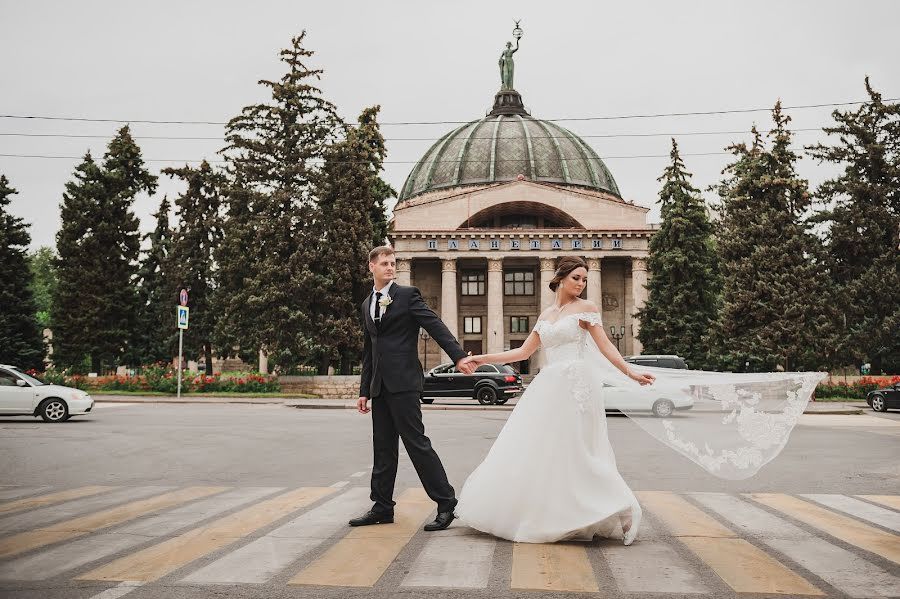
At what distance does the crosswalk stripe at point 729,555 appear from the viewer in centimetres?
437

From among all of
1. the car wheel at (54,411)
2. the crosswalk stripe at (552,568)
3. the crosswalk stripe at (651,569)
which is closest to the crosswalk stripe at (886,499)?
the crosswalk stripe at (651,569)

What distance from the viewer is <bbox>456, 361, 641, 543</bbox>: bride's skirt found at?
5.51 meters

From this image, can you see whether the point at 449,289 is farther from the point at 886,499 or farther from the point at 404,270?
the point at 886,499

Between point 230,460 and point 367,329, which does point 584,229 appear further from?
point 367,329

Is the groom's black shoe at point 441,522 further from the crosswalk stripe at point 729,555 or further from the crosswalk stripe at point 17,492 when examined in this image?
the crosswalk stripe at point 17,492

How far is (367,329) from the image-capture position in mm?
6469

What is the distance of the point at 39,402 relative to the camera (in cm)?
1903

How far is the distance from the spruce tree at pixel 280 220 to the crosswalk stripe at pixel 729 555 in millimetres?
30850

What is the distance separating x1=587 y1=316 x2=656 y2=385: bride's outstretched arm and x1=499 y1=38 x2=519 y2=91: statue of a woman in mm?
86991

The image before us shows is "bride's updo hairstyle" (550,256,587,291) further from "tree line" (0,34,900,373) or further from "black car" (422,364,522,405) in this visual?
"tree line" (0,34,900,373)

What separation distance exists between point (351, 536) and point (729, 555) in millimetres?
2677

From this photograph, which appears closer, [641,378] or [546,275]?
[641,378]

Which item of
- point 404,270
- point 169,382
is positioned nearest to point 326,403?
point 169,382

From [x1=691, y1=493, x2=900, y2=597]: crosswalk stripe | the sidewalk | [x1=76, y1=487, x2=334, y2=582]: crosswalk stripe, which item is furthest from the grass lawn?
[x1=691, y1=493, x2=900, y2=597]: crosswalk stripe
